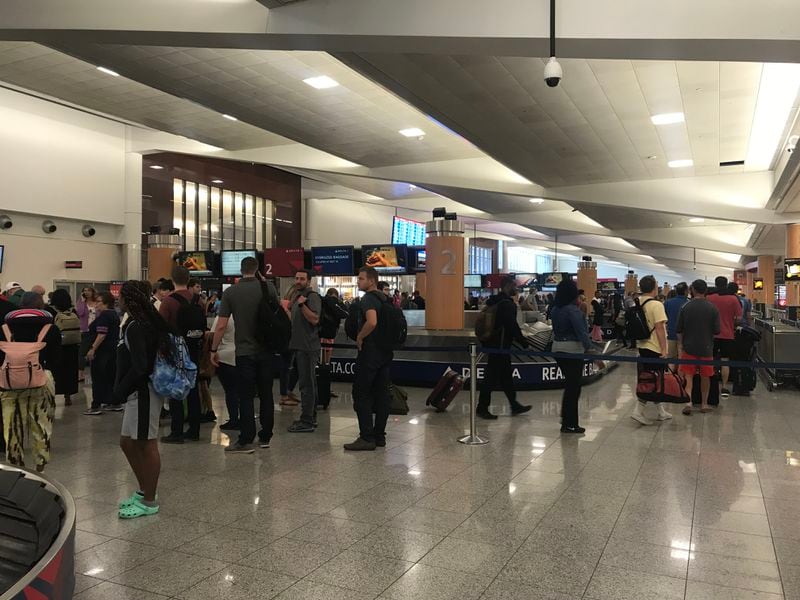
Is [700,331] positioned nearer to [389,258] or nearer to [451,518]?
[451,518]

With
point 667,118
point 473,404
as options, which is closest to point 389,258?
point 667,118

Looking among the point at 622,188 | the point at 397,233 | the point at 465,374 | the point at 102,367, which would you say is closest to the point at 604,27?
the point at 465,374

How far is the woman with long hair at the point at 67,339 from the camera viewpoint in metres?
7.36

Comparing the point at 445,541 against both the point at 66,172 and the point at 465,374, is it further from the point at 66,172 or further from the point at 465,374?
the point at 66,172

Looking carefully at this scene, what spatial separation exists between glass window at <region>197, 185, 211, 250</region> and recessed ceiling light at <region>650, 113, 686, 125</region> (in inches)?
667

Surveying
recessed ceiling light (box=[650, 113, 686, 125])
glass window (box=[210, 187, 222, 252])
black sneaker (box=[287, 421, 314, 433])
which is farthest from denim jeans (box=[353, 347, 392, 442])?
glass window (box=[210, 187, 222, 252])

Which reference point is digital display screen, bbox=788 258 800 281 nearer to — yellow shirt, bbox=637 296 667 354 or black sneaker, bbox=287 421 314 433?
yellow shirt, bbox=637 296 667 354

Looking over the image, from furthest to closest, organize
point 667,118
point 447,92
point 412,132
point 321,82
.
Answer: point 412,132, point 321,82, point 667,118, point 447,92

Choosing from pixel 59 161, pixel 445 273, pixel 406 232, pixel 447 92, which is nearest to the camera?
pixel 447 92

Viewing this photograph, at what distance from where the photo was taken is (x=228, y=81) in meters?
11.2

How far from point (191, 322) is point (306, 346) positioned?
1.24 meters

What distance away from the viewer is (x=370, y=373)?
605 centimetres

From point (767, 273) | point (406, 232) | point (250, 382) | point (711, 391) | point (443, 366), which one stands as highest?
point (406, 232)

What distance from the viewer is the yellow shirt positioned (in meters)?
7.37
